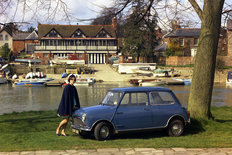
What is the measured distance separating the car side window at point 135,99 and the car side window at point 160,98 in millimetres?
231

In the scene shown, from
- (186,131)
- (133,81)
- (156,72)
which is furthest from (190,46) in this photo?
(186,131)

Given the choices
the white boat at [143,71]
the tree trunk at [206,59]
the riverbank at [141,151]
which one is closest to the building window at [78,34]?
the white boat at [143,71]

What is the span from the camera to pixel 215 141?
29.1 feet

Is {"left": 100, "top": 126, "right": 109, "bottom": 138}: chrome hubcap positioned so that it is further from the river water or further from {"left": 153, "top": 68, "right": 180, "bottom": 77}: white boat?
{"left": 153, "top": 68, "right": 180, "bottom": 77}: white boat

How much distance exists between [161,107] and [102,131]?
2.03m

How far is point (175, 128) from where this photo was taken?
984cm

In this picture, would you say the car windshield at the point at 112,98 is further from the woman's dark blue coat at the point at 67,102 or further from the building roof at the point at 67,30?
the building roof at the point at 67,30

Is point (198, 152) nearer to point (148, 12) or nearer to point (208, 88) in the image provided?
point (208, 88)

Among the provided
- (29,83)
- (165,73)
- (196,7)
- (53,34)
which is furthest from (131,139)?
(53,34)

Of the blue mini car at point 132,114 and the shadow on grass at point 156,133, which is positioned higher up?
the blue mini car at point 132,114

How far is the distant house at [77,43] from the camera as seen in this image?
7762 centimetres

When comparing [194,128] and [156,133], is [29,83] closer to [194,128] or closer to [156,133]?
[156,133]

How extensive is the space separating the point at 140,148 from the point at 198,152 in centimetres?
144

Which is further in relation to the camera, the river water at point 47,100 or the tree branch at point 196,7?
the river water at point 47,100
